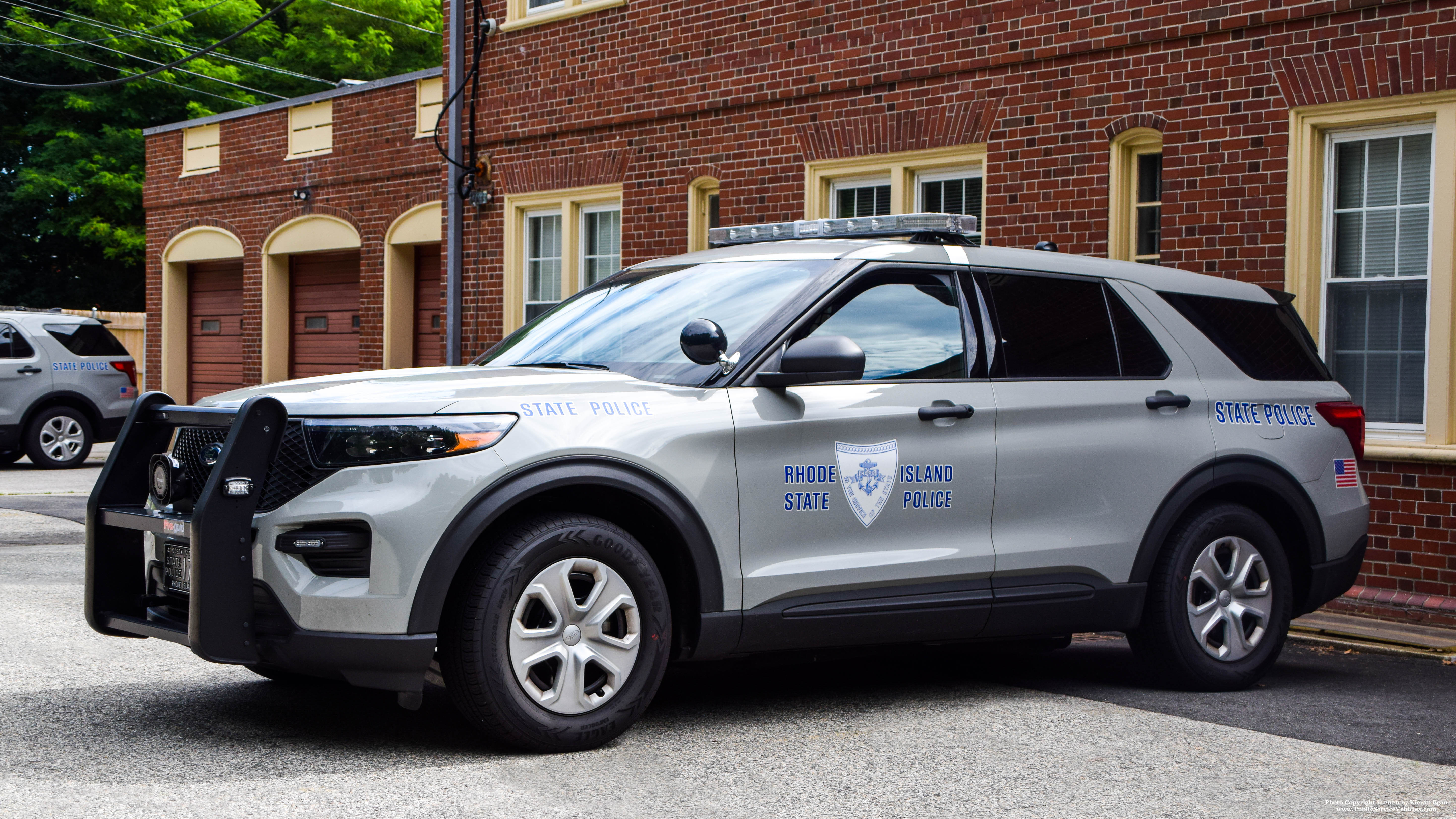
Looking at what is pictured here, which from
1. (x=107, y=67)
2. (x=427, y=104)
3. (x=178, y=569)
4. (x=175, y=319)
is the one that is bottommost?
(x=178, y=569)

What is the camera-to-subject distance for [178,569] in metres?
5.10

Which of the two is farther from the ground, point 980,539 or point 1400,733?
point 980,539

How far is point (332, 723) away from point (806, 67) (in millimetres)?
7971

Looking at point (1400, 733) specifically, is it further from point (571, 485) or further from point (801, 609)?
point (571, 485)

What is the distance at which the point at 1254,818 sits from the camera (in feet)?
14.7

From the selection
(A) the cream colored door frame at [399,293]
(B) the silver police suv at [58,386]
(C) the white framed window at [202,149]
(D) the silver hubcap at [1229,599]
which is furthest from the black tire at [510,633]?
(C) the white framed window at [202,149]

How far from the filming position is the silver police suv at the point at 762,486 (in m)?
4.76

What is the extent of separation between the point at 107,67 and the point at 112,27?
3.69 feet

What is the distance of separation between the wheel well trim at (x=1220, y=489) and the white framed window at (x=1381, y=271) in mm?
2626

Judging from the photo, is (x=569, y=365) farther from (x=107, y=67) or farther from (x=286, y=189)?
(x=107, y=67)

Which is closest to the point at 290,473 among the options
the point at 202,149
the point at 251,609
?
the point at 251,609

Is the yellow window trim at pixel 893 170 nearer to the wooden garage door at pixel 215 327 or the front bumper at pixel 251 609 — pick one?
the front bumper at pixel 251 609

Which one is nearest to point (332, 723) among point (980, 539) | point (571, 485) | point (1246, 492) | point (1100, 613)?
point (571, 485)

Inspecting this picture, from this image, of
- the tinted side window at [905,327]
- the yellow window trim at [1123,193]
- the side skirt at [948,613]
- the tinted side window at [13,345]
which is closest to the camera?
the side skirt at [948,613]
